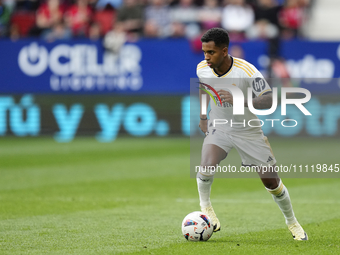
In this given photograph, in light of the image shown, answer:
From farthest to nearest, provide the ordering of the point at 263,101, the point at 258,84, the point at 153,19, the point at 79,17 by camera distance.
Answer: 1. the point at 79,17
2. the point at 153,19
3. the point at 258,84
4. the point at 263,101

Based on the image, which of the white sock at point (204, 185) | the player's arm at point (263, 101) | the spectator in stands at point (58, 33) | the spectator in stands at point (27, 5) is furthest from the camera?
the spectator in stands at point (27, 5)

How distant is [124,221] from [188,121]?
851 cm

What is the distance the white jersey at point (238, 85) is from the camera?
5953mm

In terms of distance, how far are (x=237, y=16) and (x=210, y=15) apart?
2.61ft

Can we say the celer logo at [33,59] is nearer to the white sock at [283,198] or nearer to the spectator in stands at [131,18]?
the spectator in stands at [131,18]

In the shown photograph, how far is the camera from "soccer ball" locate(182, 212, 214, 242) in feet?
19.3

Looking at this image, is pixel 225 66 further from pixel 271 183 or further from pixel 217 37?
pixel 271 183

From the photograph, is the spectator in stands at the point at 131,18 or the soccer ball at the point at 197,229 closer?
the soccer ball at the point at 197,229

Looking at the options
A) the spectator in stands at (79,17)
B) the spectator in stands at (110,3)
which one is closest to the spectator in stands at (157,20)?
the spectator in stands at (110,3)

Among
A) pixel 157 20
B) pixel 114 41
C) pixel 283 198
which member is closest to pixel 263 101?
pixel 283 198

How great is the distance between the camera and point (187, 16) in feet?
56.9

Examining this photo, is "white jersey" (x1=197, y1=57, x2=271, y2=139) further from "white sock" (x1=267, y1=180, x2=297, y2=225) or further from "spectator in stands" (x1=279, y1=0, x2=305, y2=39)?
"spectator in stands" (x1=279, y1=0, x2=305, y2=39)

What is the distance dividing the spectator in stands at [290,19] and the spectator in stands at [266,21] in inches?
7.1

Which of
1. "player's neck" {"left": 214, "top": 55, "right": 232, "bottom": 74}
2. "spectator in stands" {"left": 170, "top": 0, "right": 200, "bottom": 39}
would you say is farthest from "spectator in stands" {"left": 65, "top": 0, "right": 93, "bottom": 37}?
"player's neck" {"left": 214, "top": 55, "right": 232, "bottom": 74}
